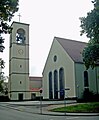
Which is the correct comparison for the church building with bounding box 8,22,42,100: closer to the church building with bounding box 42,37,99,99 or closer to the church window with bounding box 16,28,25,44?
the church window with bounding box 16,28,25,44

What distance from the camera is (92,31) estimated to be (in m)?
28.0

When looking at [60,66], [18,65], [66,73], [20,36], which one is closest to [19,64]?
[18,65]

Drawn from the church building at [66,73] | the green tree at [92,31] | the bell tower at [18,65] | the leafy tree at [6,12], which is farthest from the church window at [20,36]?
the leafy tree at [6,12]

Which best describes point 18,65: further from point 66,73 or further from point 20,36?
point 66,73

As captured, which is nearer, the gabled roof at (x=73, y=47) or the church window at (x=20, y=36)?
the gabled roof at (x=73, y=47)

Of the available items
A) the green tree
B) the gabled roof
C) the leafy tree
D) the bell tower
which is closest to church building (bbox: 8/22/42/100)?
the bell tower

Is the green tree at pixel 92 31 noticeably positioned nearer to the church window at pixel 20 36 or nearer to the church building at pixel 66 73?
the church building at pixel 66 73

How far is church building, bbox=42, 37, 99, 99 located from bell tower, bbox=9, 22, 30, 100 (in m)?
6.45

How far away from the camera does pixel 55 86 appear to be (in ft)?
189

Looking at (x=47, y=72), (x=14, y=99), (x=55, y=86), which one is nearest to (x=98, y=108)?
(x=55, y=86)

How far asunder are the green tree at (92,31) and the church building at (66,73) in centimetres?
1627

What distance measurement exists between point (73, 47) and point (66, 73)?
769 centimetres

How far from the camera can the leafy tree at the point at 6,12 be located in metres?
10.1

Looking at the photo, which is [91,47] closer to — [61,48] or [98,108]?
[98,108]
